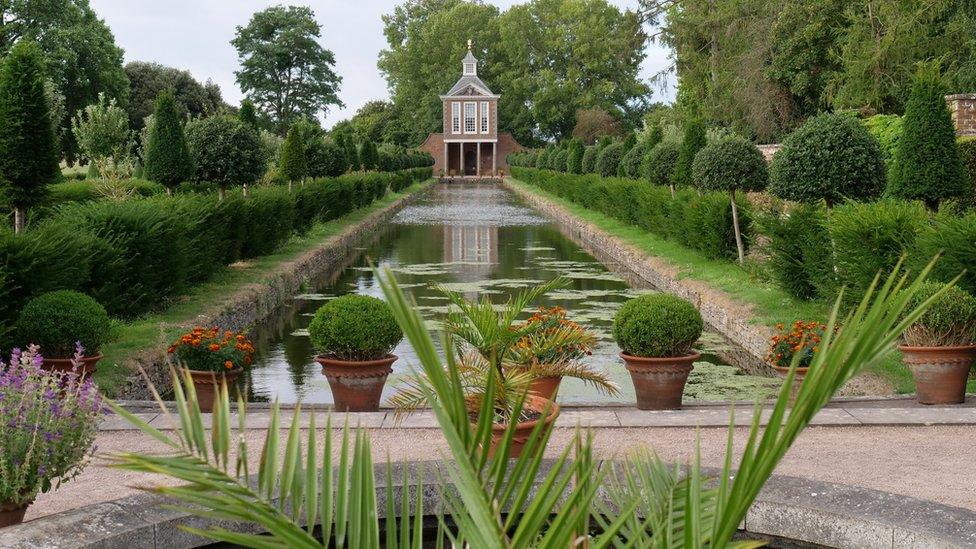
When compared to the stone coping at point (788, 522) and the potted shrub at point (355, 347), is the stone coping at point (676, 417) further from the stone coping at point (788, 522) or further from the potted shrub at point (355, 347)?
the stone coping at point (788, 522)

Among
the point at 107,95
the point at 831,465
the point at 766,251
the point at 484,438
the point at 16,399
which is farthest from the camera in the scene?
the point at 107,95

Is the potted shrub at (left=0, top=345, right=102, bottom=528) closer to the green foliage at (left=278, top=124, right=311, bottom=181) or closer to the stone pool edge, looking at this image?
the stone pool edge

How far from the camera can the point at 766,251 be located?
11750 millimetres

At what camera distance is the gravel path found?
452 centimetres

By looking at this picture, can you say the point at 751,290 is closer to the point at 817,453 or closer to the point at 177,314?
the point at 177,314

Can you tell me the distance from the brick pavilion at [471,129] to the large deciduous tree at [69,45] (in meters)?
32.7

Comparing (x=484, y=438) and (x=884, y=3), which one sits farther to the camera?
(x=884, y=3)

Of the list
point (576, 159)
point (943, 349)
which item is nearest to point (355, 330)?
point (943, 349)

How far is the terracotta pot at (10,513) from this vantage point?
12.5ft

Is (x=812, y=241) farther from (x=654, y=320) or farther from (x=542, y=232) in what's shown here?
(x=542, y=232)

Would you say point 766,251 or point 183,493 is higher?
point 183,493

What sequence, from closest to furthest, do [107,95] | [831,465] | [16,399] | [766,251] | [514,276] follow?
[16,399] < [831,465] < [766,251] < [514,276] < [107,95]

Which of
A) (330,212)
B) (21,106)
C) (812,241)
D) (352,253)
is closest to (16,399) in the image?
(21,106)

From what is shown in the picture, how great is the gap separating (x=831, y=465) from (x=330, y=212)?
750 inches
